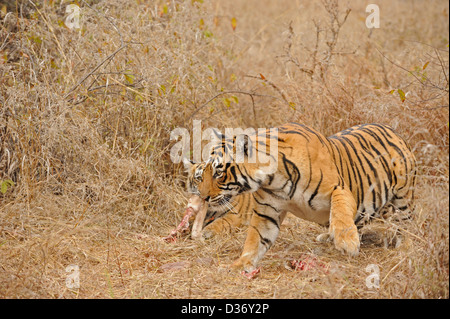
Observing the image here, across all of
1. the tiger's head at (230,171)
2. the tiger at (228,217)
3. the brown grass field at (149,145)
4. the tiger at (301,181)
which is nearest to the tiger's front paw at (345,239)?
the tiger at (301,181)

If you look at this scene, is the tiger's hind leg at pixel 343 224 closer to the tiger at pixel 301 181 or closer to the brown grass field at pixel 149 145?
the tiger at pixel 301 181

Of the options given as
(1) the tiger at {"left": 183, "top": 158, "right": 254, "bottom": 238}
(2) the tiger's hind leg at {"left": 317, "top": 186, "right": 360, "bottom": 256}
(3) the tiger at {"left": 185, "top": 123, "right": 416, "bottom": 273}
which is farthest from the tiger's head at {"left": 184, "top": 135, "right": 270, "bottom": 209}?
(1) the tiger at {"left": 183, "top": 158, "right": 254, "bottom": 238}

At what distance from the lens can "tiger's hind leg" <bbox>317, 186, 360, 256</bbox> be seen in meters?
3.60

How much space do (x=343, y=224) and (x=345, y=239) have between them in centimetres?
10

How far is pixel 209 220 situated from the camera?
4906mm

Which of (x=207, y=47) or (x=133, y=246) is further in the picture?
(x=207, y=47)

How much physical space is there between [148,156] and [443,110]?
270 cm

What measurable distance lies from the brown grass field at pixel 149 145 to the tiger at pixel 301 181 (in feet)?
0.72

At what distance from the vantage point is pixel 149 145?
530 cm

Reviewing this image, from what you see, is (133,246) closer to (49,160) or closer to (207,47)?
(49,160)

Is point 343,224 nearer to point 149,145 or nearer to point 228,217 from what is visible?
point 228,217
